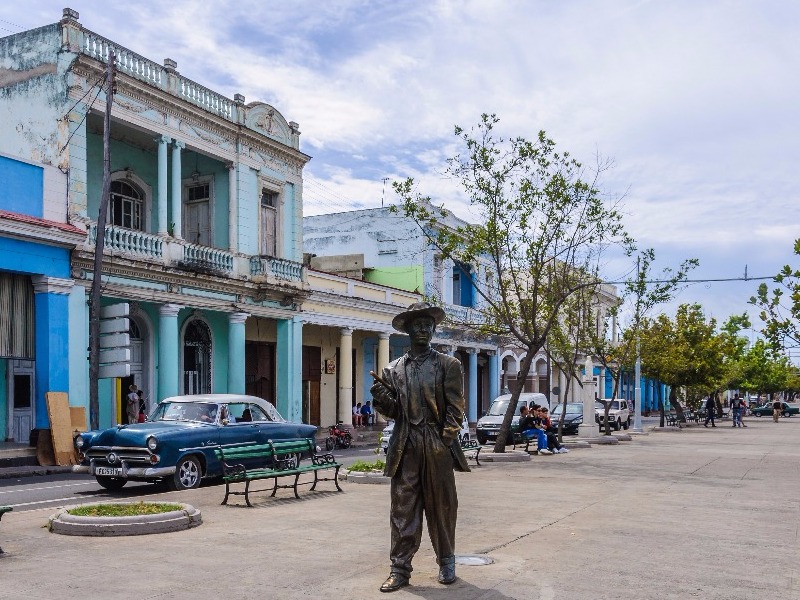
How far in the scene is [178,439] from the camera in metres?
13.9

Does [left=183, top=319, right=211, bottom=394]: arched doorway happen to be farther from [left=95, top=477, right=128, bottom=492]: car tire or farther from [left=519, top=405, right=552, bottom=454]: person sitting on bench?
[left=95, top=477, right=128, bottom=492]: car tire

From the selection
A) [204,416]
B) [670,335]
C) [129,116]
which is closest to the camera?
[204,416]

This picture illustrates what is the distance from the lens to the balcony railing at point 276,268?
27.3m

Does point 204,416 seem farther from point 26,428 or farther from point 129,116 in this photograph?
point 129,116

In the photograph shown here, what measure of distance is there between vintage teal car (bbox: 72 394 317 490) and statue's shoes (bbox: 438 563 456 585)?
784 cm

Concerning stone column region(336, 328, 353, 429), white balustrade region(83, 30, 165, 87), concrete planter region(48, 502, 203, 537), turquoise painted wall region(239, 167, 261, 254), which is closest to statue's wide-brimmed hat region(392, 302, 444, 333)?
concrete planter region(48, 502, 203, 537)

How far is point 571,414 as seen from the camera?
1405 inches

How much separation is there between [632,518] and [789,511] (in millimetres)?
2432

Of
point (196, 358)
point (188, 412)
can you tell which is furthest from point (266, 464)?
point (196, 358)

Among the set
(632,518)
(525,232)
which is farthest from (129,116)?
(632,518)

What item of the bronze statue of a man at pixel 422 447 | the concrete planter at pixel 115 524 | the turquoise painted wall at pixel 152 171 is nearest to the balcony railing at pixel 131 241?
the turquoise painted wall at pixel 152 171

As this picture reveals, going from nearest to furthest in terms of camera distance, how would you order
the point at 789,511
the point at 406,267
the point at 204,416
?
the point at 789,511 → the point at 204,416 → the point at 406,267

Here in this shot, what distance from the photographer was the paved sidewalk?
6629mm

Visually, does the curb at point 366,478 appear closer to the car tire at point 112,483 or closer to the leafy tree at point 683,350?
the car tire at point 112,483
